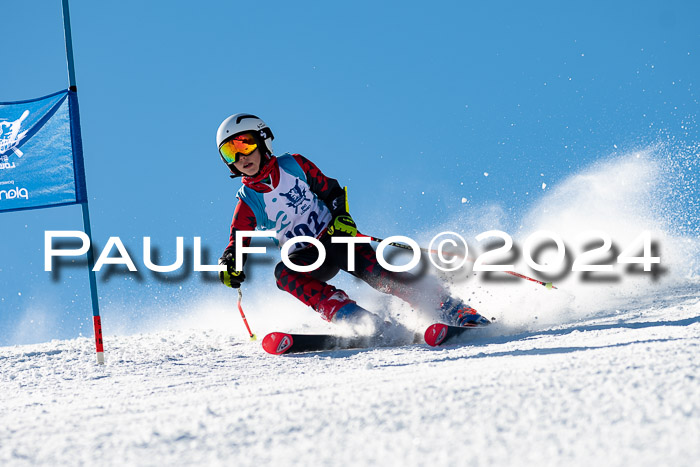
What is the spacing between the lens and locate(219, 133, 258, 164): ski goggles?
4793mm

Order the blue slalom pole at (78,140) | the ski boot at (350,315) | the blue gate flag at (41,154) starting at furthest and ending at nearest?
the blue gate flag at (41,154) < the blue slalom pole at (78,140) < the ski boot at (350,315)

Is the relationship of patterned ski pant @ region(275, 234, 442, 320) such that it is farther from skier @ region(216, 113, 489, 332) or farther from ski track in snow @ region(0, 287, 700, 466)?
ski track in snow @ region(0, 287, 700, 466)

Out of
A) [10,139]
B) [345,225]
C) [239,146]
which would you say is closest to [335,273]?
[345,225]

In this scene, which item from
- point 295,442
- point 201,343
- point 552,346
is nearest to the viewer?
point 295,442

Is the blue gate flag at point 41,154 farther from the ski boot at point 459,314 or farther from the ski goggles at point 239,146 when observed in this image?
the ski boot at point 459,314

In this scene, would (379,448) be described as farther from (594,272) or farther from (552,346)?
(594,272)

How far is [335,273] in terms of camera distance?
5.05m

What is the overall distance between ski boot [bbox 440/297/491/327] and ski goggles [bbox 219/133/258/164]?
2.00m

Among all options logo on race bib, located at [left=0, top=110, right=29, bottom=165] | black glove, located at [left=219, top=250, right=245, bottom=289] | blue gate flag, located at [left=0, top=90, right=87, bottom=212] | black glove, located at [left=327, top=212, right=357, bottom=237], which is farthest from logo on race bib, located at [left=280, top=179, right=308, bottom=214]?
logo on race bib, located at [left=0, top=110, right=29, bottom=165]

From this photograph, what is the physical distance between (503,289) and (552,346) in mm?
2689

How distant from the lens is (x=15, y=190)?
5.51m

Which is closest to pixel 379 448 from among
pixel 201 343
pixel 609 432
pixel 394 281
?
pixel 609 432

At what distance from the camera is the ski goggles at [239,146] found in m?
4.79

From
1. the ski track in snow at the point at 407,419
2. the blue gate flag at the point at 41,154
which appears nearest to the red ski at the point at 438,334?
the ski track in snow at the point at 407,419
